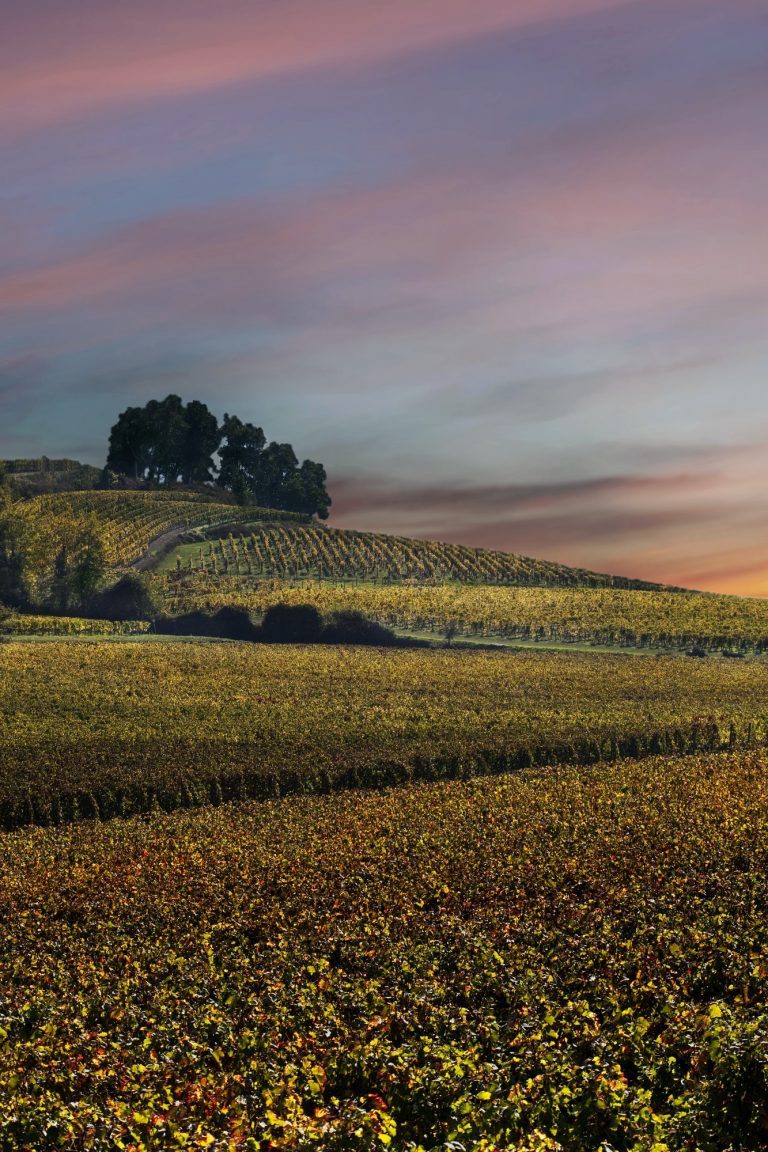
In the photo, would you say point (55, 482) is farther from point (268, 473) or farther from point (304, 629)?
point (304, 629)

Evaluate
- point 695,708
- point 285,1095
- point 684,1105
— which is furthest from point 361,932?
point 695,708

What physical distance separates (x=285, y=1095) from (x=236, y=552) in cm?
12937

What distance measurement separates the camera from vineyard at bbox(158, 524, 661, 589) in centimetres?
13138

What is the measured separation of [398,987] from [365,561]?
398 ft

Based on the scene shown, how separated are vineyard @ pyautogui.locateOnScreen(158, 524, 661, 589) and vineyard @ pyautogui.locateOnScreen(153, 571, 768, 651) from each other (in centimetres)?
787

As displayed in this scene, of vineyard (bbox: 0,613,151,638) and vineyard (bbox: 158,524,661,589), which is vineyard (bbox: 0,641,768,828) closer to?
vineyard (bbox: 0,613,151,638)

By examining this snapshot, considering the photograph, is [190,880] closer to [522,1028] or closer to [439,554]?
[522,1028]

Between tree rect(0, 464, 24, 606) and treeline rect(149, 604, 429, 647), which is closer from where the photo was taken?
treeline rect(149, 604, 429, 647)

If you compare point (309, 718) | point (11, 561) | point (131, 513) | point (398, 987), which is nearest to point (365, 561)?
point (131, 513)

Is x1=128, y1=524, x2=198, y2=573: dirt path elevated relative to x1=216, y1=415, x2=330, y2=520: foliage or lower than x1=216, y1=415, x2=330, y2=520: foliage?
lower

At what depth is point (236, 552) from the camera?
139 meters

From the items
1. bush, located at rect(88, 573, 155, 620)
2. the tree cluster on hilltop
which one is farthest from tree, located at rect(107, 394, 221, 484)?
bush, located at rect(88, 573, 155, 620)

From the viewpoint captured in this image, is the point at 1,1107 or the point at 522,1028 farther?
the point at 522,1028

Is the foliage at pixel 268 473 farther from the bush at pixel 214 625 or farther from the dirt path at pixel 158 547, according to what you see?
the bush at pixel 214 625
